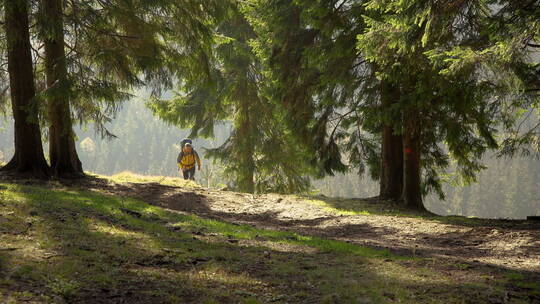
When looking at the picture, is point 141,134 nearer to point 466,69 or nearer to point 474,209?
point 474,209

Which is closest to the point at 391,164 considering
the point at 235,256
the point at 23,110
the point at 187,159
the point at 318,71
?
the point at 318,71

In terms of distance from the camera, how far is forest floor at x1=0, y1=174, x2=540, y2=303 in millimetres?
4750

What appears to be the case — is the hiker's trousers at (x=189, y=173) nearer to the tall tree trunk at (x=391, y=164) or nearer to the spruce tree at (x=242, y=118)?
the spruce tree at (x=242, y=118)

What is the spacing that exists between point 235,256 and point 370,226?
15.9ft

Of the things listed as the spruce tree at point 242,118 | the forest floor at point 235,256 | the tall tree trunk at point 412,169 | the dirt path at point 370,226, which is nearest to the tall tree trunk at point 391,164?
the tall tree trunk at point 412,169

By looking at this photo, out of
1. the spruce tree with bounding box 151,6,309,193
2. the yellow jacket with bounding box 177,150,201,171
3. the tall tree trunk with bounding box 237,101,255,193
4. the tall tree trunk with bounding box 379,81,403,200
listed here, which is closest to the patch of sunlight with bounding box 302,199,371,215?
the tall tree trunk with bounding box 379,81,403,200

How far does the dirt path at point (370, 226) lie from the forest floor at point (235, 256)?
45mm

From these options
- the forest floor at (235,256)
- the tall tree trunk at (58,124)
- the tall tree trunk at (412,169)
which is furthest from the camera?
the tall tree trunk at (412,169)

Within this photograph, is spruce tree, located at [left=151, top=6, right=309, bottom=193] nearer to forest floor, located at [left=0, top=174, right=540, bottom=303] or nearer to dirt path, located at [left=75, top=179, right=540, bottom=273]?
dirt path, located at [left=75, top=179, right=540, bottom=273]

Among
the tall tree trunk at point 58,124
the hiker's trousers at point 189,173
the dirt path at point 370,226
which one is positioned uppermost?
the tall tree trunk at point 58,124

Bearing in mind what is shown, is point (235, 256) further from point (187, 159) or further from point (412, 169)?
point (187, 159)

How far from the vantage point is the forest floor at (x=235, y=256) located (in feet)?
15.6

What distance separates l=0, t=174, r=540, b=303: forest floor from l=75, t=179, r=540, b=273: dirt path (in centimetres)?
5

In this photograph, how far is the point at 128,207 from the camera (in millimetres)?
9430
